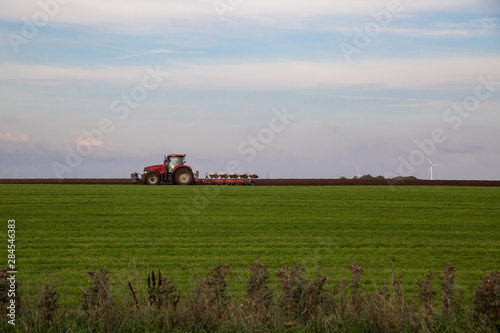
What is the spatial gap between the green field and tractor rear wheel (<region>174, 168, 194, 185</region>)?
7310 millimetres

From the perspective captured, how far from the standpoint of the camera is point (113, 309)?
5.66m

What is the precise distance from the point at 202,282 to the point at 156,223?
10.1 meters

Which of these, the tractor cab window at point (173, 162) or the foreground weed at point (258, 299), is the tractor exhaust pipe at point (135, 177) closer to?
the tractor cab window at point (173, 162)

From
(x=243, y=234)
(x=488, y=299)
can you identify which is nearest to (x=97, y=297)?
(x=488, y=299)

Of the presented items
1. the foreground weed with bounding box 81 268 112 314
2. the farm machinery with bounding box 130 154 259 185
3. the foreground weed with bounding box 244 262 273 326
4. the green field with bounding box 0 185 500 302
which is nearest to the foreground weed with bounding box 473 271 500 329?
the green field with bounding box 0 185 500 302

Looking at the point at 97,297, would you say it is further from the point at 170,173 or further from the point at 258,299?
the point at 170,173

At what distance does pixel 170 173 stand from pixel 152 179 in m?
1.28

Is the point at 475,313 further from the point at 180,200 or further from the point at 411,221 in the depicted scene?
the point at 180,200

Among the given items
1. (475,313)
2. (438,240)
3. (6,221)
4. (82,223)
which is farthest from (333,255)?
(6,221)

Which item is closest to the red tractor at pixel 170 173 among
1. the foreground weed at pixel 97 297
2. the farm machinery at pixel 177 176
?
the farm machinery at pixel 177 176

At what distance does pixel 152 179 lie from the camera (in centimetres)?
3183

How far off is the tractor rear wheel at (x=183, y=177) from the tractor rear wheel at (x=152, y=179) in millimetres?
1261

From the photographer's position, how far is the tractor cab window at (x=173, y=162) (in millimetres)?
32344

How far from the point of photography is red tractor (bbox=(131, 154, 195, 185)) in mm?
31656
